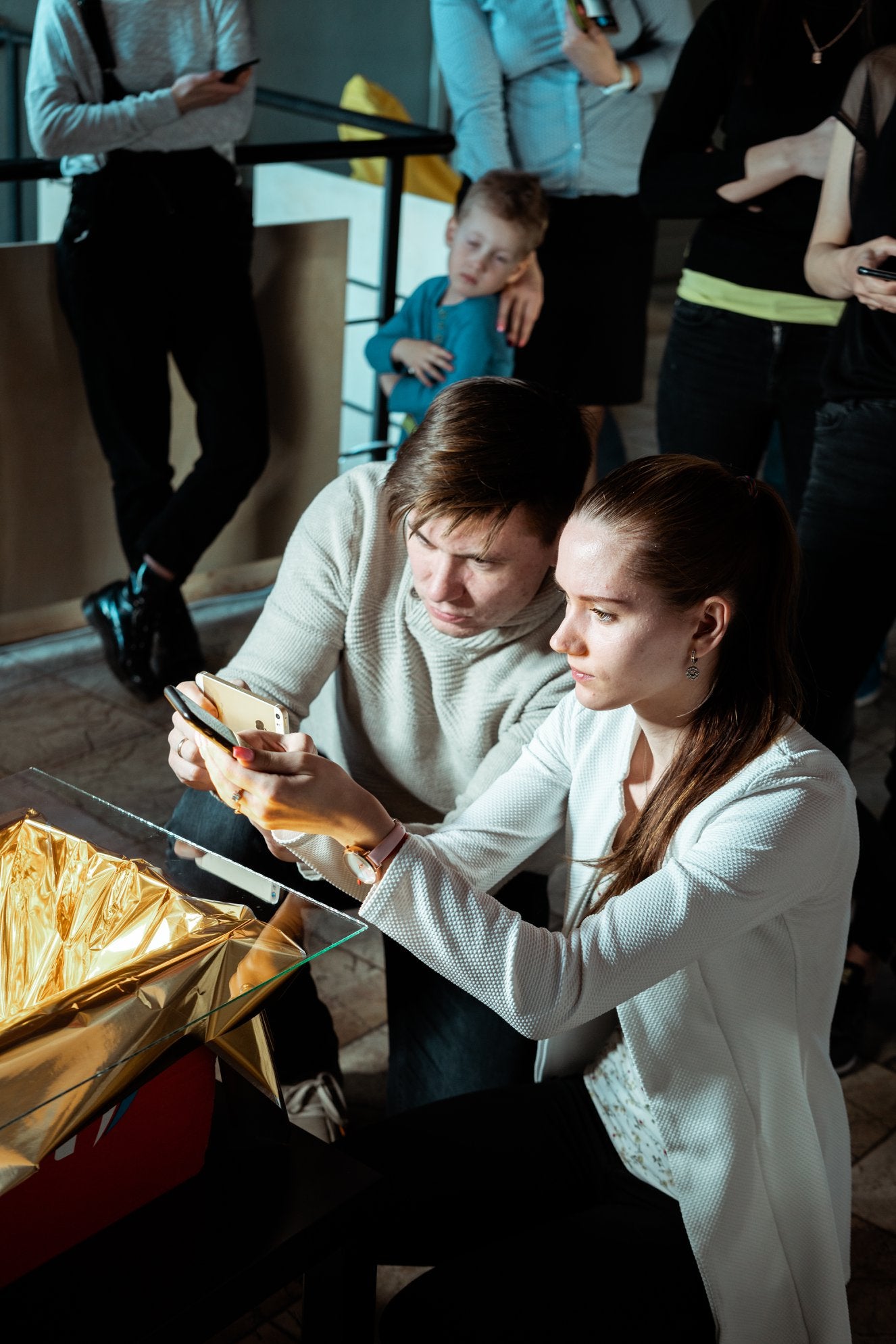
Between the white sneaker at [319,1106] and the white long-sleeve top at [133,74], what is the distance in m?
1.72

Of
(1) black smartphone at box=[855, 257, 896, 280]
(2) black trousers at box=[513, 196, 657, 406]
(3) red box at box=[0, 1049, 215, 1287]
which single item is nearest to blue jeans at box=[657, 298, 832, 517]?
(1) black smartphone at box=[855, 257, 896, 280]

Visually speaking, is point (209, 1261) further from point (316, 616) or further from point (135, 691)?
point (135, 691)

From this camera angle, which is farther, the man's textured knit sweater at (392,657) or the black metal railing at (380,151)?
the black metal railing at (380,151)

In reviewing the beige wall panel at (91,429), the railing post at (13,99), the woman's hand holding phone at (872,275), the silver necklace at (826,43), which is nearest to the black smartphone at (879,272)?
the woman's hand holding phone at (872,275)

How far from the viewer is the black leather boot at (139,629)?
2.76m

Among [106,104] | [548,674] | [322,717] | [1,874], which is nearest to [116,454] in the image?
[106,104]

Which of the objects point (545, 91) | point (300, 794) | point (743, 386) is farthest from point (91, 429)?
point (300, 794)

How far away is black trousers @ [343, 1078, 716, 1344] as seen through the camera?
1106mm

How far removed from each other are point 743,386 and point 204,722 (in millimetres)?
1183

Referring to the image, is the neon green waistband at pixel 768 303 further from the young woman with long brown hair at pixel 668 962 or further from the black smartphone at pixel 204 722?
the black smartphone at pixel 204 722

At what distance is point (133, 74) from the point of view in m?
2.52

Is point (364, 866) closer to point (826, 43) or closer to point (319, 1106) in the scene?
point (319, 1106)

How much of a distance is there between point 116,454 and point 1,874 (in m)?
1.73

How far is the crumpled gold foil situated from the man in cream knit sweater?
33 centimetres
